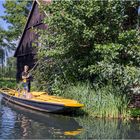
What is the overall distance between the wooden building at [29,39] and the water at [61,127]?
730 inches

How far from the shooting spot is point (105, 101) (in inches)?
691

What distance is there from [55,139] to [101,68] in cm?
585

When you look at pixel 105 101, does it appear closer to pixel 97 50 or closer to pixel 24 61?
pixel 97 50

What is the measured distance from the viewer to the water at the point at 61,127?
1350 cm

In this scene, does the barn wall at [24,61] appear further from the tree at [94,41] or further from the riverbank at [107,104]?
the riverbank at [107,104]

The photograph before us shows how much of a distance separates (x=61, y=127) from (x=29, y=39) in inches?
988

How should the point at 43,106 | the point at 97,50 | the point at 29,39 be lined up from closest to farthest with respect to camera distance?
the point at 97,50, the point at 43,106, the point at 29,39

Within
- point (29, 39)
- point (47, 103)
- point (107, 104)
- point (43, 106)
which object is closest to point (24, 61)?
point (29, 39)

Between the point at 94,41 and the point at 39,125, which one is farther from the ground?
the point at 94,41

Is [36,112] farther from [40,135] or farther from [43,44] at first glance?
[40,135]

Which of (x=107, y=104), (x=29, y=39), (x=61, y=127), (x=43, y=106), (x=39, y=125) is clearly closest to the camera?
(x=61, y=127)

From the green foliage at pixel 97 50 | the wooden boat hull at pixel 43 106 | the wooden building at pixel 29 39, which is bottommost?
the wooden boat hull at pixel 43 106

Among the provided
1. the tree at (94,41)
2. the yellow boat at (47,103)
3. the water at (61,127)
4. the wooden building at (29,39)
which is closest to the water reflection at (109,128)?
the water at (61,127)

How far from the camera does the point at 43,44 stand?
21281 millimetres
